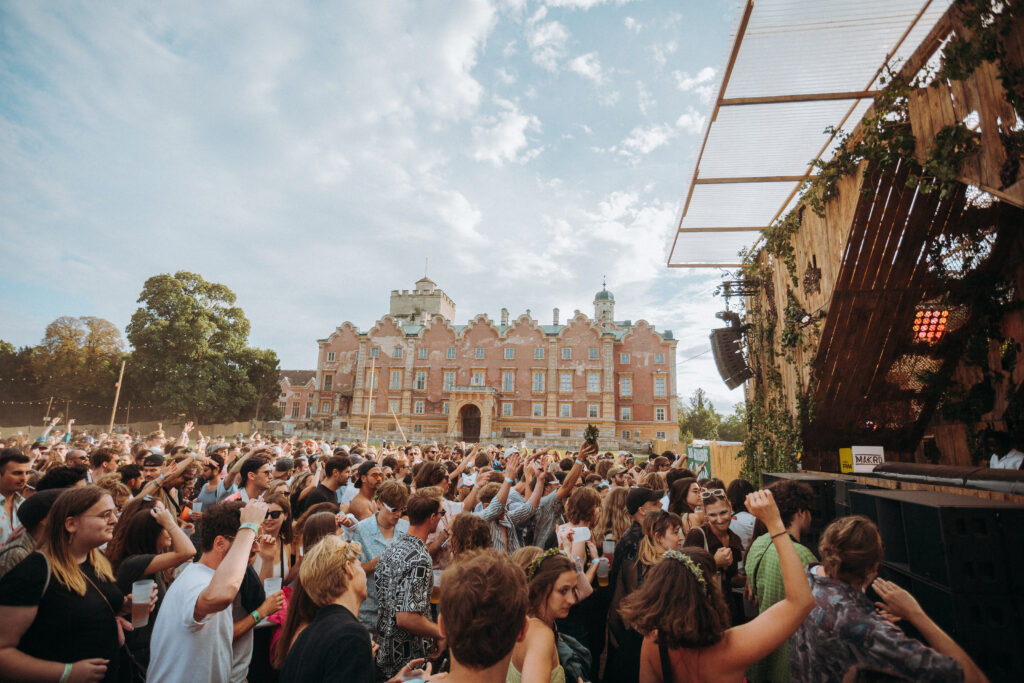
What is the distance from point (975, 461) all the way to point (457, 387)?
38807 mm

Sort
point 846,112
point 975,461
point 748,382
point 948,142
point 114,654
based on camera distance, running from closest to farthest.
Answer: point 114,654 → point 948,142 → point 846,112 → point 975,461 → point 748,382

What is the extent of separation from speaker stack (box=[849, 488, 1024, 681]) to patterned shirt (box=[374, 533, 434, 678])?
2.89 meters

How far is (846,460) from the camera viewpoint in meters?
7.53

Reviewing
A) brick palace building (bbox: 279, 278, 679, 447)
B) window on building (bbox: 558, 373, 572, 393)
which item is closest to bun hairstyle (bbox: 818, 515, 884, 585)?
brick palace building (bbox: 279, 278, 679, 447)

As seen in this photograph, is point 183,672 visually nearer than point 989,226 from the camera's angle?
Yes

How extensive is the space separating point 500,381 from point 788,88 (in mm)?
40557

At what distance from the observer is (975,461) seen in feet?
25.7

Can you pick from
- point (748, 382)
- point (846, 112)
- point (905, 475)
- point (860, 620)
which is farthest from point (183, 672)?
point (748, 382)

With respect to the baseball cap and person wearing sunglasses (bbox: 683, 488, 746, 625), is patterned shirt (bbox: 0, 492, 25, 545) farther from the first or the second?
person wearing sunglasses (bbox: 683, 488, 746, 625)

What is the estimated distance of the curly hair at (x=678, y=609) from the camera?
1.93m

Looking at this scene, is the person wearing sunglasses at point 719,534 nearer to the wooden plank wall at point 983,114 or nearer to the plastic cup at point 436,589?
the plastic cup at point 436,589

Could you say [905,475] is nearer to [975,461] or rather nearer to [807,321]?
[807,321]

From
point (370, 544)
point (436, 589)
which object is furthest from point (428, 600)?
point (370, 544)

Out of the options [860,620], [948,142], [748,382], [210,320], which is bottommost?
[860,620]
